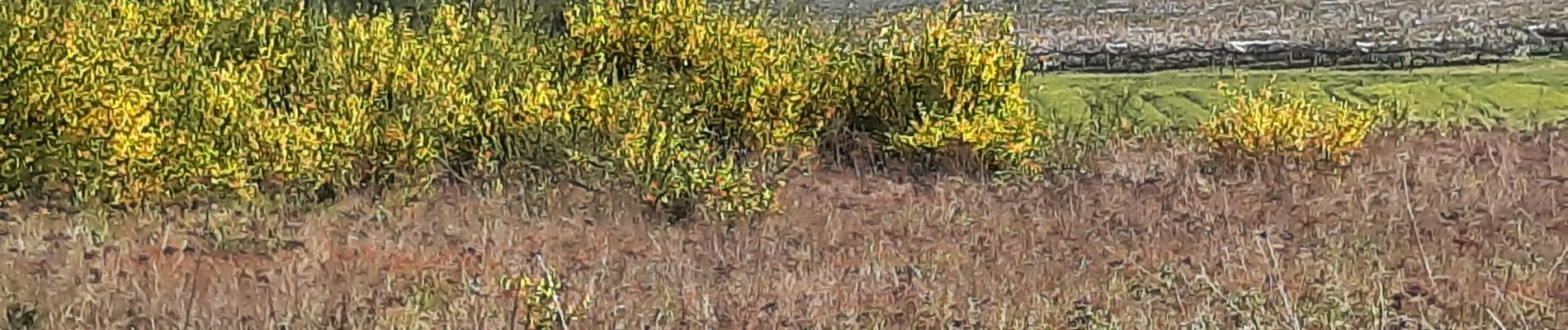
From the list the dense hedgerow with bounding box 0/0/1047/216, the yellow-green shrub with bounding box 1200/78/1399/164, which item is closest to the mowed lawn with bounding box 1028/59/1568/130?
the yellow-green shrub with bounding box 1200/78/1399/164

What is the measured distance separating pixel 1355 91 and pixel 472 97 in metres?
11.2

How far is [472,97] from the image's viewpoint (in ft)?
27.7

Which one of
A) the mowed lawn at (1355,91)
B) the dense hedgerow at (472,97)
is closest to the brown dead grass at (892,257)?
the dense hedgerow at (472,97)

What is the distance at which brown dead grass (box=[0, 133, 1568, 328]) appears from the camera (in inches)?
187

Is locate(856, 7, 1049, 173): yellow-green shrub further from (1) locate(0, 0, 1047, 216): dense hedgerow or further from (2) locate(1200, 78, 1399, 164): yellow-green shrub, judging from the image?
(2) locate(1200, 78, 1399, 164): yellow-green shrub

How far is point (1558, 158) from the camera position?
8.81 meters

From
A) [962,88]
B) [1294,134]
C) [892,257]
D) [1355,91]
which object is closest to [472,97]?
[962,88]

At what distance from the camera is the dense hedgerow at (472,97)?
7180 millimetres

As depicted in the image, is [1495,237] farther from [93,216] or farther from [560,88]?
[93,216]

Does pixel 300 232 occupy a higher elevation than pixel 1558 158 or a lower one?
higher

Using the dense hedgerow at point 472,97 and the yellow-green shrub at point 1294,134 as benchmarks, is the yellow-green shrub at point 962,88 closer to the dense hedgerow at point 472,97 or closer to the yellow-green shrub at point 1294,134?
the dense hedgerow at point 472,97

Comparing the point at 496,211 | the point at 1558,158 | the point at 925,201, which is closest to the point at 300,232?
the point at 496,211

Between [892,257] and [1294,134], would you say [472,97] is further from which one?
[1294,134]

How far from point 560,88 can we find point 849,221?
→ 2.02 meters
